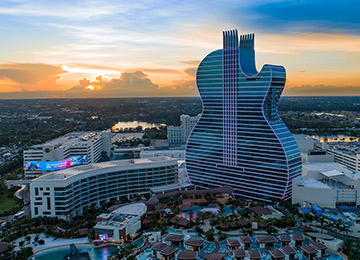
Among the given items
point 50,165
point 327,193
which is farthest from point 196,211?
point 50,165

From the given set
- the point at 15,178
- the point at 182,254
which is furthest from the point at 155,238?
the point at 15,178

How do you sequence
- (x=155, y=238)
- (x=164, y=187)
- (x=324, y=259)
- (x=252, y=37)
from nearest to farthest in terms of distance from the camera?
(x=324, y=259)
(x=155, y=238)
(x=252, y=37)
(x=164, y=187)

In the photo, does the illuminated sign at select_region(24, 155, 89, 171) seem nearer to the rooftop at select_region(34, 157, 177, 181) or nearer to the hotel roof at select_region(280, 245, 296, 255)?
the rooftop at select_region(34, 157, 177, 181)

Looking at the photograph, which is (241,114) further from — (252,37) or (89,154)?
(89,154)

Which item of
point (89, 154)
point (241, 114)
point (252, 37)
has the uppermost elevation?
point (252, 37)

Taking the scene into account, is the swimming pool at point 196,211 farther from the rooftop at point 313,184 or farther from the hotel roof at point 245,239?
the rooftop at point 313,184

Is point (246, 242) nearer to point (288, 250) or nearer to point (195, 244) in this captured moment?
point (288, 250)
